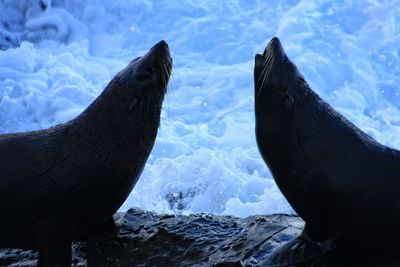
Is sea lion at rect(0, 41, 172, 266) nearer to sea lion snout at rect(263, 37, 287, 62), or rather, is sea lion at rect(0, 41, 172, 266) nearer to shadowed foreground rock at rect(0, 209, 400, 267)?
shadowed foreground rock at rect(0, 209, 400, 267)

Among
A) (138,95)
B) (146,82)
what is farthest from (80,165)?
(146,82)

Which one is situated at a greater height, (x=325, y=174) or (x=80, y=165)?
(x=80, y=165)

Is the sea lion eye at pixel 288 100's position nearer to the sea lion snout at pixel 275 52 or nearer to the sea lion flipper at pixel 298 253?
the sea lion snout at pixel 275 52

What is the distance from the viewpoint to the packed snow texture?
9.48 m

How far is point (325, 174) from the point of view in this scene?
15.3 feet

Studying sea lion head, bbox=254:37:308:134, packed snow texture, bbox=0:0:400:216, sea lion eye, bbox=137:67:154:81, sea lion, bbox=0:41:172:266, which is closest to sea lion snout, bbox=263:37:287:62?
sea lion head, bbox=254:37:308:134

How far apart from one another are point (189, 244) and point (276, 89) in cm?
132

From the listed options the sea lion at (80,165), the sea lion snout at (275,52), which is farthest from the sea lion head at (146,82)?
the sea lion snout at (275,52)

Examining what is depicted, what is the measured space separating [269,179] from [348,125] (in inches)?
193

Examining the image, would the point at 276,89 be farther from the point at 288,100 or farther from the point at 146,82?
the point at 146,82

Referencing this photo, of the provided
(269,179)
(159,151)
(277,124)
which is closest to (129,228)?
(277,124)

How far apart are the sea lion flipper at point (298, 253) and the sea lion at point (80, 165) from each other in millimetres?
1147

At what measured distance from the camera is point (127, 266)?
15.9 feet

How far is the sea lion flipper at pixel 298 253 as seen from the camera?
4625mm
